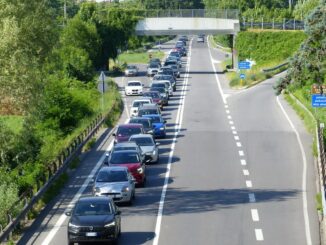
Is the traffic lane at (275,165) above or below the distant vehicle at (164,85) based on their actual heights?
above

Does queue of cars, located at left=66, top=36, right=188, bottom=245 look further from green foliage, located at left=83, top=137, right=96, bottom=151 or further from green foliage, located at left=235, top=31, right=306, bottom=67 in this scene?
green foliage, located at left=235, top=31, right=306, bottom=67

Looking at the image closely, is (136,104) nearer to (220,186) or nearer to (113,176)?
(220,186)

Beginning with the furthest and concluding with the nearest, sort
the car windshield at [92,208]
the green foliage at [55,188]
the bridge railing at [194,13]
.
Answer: the bridge railing at [194,13], the green foliage at [55,188], the car windshield at [92,208]

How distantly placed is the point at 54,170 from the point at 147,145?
6.65 metres

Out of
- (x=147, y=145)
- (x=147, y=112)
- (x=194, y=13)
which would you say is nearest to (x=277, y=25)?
(x=194, y=13)

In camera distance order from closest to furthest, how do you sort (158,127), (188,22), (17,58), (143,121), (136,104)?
(17,58) → (143,121) → (158,127) → (136,104) → (188,22)

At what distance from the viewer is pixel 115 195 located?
29.1m

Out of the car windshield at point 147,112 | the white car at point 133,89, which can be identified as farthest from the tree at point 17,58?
the white car at point 133,89

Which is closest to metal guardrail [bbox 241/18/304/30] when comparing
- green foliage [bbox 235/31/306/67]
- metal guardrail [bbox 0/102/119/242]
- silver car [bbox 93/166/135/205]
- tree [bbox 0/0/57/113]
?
green foliage [bbox 235/31/306/67]

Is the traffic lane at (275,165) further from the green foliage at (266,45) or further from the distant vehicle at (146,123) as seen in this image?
the green foliage at (266,45)

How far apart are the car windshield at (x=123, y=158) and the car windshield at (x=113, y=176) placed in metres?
3.78

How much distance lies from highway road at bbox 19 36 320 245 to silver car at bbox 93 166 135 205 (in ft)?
1.39

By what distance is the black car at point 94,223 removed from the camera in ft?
76.5

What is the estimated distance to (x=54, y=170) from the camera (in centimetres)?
3325
